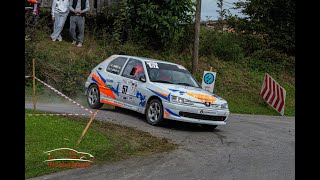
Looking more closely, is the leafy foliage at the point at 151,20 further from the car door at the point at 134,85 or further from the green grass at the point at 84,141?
the green grass at the point at 84,141

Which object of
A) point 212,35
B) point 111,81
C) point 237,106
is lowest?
point 237,106

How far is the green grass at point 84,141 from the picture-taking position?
8.08m

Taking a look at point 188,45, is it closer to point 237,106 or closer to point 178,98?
point 237,106

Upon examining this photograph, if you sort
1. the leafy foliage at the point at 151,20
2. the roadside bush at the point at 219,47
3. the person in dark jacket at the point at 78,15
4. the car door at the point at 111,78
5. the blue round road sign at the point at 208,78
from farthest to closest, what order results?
1. the roadside bush at the point at 219,47
2. the leafy foliage at the point at 151,20
3. the person in dark jacket at the point at 78,15
4. the blue round road sign at the point at 208,78
5. the car door at the point at 111,78

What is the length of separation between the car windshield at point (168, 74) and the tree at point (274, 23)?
42.5 ft

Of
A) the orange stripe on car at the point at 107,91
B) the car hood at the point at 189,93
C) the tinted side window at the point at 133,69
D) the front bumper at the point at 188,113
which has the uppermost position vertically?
the tinted side window at the point at 133,69

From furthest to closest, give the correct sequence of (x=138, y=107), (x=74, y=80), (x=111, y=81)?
1. (x=74, y=80)
2. (x=111, y=81)
3. (x=138, y=107)

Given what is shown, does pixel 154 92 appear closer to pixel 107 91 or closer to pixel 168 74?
pixel 168 74

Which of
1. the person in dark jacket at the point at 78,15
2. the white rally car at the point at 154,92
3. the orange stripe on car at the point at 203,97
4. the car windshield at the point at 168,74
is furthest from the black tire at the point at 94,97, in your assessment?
the person in dark jacket at the point at 78,15

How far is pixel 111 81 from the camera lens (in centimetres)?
1362

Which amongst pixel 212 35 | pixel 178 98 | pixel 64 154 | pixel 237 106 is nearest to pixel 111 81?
pixel 178 98

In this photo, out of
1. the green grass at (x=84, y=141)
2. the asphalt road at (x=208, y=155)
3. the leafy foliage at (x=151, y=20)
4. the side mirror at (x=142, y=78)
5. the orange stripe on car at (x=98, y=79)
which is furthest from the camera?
the leafy foliage at (x=151, y=20)
